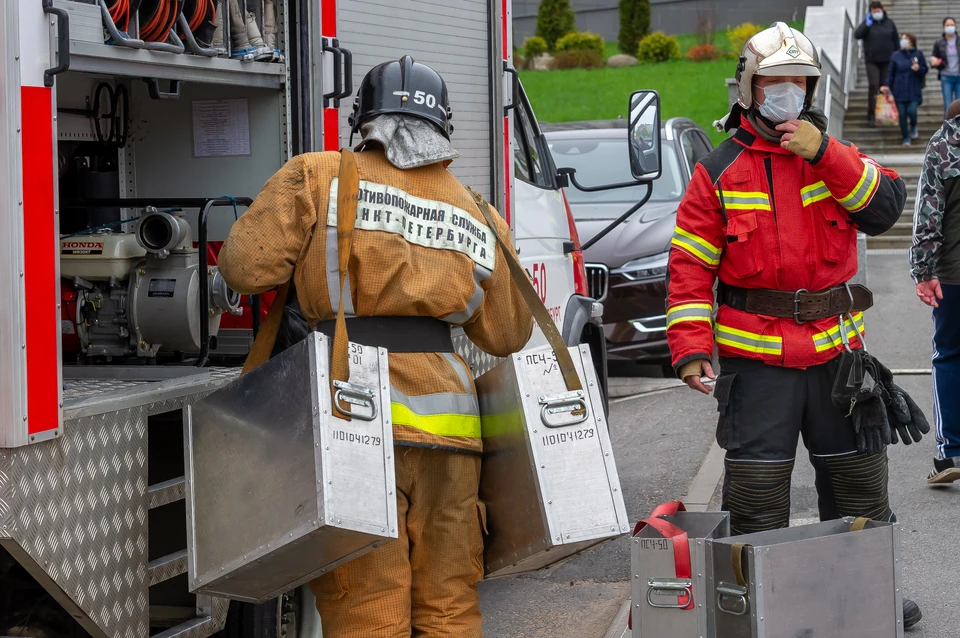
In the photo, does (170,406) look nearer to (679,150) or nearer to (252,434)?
(252,434)

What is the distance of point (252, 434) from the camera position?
3148 millimetres

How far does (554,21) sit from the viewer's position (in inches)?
1378

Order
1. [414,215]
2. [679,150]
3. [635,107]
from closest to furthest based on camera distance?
[414,215] → [635,107] → [679,150]

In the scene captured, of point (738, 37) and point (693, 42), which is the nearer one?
point (738, 37)

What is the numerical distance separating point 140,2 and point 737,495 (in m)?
→ 2.33

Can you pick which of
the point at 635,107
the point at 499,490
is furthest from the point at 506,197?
the point at 499,490

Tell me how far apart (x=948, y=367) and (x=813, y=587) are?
3104 mm

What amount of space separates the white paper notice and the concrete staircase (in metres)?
13.2

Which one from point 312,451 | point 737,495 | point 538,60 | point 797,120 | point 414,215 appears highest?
point 538,60

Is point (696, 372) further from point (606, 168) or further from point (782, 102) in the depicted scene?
point (606, 168)

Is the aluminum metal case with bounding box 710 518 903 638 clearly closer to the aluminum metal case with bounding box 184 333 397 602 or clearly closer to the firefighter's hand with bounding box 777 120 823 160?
the aluminum metal case with bounding box 184 333 397 602

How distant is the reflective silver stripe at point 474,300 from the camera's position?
3512 mm

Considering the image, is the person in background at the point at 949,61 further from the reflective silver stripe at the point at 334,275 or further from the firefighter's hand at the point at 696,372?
the reflective silver stripe at the point at 334,275

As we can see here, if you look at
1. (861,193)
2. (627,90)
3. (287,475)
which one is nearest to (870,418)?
(861,193)
